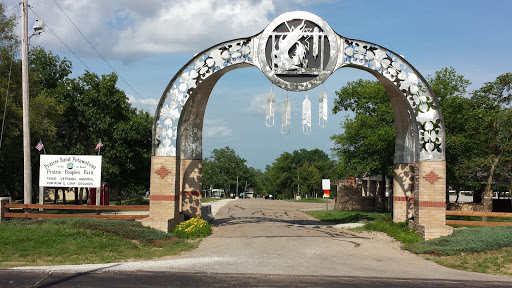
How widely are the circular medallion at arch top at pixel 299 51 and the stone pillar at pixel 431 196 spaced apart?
5.06 m

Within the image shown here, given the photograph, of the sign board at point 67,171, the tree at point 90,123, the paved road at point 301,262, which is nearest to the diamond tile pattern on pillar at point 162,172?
the sign board at point 67,171

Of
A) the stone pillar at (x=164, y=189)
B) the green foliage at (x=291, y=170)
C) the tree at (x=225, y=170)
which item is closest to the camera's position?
the stone pillar at (x=164, y=189)

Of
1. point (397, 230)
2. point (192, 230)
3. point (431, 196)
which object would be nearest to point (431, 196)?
point (431, 196)

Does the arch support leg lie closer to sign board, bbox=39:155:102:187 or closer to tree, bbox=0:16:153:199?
sign board, bbox=39:155:102:187

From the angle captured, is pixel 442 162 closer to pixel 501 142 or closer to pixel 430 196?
pixel 430 196

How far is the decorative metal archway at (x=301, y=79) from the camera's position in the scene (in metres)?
18.1

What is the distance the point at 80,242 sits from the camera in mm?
14945

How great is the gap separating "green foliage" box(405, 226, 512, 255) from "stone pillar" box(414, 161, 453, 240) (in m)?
0.85

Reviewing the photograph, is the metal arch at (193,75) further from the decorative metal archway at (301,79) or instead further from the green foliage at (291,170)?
the green foliage at (291,170)

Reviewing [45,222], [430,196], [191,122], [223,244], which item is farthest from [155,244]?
[430,196]

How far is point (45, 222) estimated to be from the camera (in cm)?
1698

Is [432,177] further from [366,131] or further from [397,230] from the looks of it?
[366,131]

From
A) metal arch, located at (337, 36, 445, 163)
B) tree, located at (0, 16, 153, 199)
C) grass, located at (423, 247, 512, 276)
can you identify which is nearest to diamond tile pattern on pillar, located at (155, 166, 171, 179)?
metal arch, located at (337, 36, 445, 163)

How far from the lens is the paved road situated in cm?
1136
